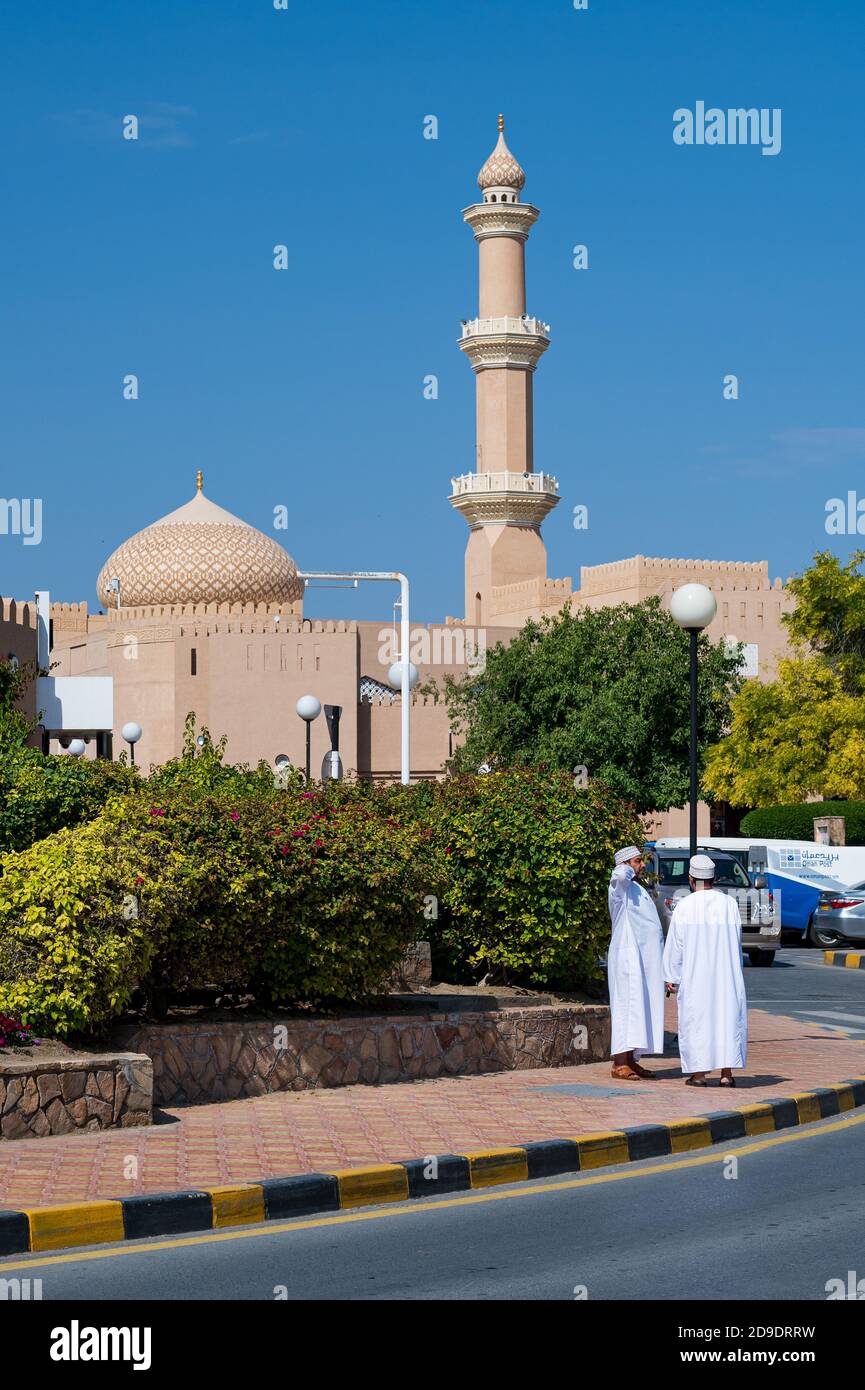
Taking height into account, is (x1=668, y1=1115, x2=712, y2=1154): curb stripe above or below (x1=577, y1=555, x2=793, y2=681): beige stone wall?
below

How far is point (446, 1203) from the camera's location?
24.8ft

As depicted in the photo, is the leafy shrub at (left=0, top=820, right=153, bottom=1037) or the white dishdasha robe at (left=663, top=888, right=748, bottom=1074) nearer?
the leafy shrub at (left=0, top=820, right=153, bottom=1037)

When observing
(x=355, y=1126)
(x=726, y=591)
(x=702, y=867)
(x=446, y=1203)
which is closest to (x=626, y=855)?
(x=702, y=867)

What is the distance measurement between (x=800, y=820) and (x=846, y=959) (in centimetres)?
1092

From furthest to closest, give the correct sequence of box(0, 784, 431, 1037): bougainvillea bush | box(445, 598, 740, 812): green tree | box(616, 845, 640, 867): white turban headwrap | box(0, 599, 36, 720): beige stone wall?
box(0, 599, 36, 720): beige stone wall < box(445, 598, 740, 812): green tree < box(616, 845, 640, 867): white turban headwrap < box(0, 784, 431, 1037): bougainvillea bush

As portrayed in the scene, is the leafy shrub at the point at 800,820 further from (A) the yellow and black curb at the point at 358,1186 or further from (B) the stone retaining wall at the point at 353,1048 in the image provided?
(A) the yellow and black curb at the point at 358,1186

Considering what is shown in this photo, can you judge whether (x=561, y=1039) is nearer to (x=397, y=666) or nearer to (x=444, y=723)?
(x=397, y=666)

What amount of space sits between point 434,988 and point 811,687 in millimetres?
26380

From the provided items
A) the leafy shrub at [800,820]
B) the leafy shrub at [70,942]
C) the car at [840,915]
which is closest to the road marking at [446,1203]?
the leafy shrub at [70,942]

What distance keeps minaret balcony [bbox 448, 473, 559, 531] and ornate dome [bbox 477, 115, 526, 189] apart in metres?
9.40

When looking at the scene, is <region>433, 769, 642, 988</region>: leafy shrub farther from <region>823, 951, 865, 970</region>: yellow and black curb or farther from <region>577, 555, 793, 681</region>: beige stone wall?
<region>577, 555, 793, 681</region>: beige stone wall

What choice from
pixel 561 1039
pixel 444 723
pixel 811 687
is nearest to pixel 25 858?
pixel 561 1039

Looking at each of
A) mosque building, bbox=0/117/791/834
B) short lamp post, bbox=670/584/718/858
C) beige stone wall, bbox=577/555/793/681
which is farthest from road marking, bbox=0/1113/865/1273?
beige stone wall, bbox=577/555/793/681

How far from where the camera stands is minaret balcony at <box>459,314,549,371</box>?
58000 millimetres
